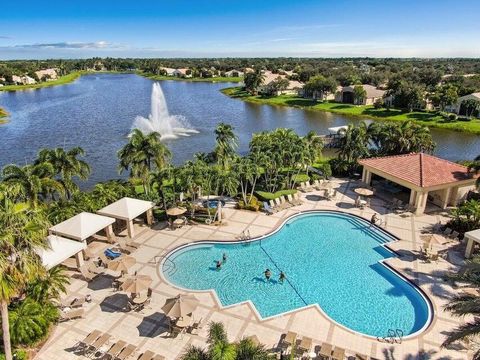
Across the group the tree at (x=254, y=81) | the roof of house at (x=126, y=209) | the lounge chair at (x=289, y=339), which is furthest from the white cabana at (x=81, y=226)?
the tree at (x=254, y=81)

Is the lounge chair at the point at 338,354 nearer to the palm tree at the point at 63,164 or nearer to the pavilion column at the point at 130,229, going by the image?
the pavilion column at the point at 130,229

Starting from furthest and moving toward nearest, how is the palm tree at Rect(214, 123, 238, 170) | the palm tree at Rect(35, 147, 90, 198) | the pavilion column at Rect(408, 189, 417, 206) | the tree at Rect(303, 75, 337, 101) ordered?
the tree at Rect(303, 75, 337, 101)
the palm tree at Rect(214, 123, 238, 170)
the pavilion column at Rect(408, 189, 417, 206)
the palm tree at Rect(35, 147, 90, 198)

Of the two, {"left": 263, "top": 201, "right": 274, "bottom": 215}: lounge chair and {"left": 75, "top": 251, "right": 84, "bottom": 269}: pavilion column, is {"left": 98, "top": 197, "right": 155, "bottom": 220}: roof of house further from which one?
{"left": 263, "top": 201, "right": 274, "bottom": 215}: lounge chair

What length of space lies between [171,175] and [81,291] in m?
11.9

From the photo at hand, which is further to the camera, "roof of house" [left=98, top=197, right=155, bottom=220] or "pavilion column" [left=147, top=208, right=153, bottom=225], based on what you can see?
"pavilion column" [left=147, top=208, right=153, bottom=225]

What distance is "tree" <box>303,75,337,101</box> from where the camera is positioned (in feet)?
333

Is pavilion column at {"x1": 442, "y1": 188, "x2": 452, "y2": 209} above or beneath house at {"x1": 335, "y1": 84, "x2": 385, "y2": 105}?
beneath

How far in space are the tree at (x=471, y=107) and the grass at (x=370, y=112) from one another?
3.29m

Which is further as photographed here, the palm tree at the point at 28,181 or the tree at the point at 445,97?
the tree at the point at 445,97

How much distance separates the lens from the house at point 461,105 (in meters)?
75.4

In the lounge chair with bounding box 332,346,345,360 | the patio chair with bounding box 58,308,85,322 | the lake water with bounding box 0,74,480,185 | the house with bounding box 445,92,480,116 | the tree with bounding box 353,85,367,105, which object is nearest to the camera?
the lounge chair with bounding box 332,346,345,360

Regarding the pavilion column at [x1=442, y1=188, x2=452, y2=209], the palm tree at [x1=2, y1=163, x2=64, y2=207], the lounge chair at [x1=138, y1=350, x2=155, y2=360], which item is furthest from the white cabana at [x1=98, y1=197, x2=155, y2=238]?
the pavilion column at [x1=442, y1=188, x2=452, y2=209]

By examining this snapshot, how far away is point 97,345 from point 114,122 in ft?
225

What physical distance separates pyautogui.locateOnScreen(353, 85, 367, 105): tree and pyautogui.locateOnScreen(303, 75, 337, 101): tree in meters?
8.44
